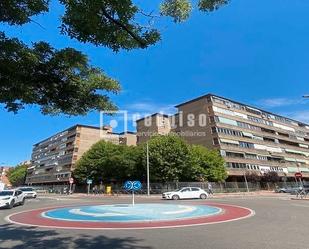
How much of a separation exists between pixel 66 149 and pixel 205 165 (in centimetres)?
5768

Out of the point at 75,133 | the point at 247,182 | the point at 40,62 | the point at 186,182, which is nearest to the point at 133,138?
the point at 75,133

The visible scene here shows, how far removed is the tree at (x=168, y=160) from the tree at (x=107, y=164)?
898cm

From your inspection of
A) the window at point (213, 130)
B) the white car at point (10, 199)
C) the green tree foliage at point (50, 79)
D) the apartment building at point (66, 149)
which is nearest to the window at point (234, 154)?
the window at point (213, 130)

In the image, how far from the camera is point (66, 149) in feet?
341

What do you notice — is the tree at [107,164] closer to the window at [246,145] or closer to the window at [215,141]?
the window at [215,141]

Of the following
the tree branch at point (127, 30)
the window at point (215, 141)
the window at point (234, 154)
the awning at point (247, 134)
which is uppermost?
the awning at point (247, 134)

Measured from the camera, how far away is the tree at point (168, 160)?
54.5 meters

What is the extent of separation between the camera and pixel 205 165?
60.8 m

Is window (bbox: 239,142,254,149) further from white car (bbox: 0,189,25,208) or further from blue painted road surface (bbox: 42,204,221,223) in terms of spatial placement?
blue painted road surface (bbox: 42,204,221,223)

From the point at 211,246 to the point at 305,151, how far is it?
335 ft

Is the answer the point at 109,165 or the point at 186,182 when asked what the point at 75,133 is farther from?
the point at 186,182

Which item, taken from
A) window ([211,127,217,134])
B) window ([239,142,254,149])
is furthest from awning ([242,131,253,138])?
window ([211,127,217,134])

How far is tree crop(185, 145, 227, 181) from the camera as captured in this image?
56.5m

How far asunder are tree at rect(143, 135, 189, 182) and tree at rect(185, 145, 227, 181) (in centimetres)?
175
